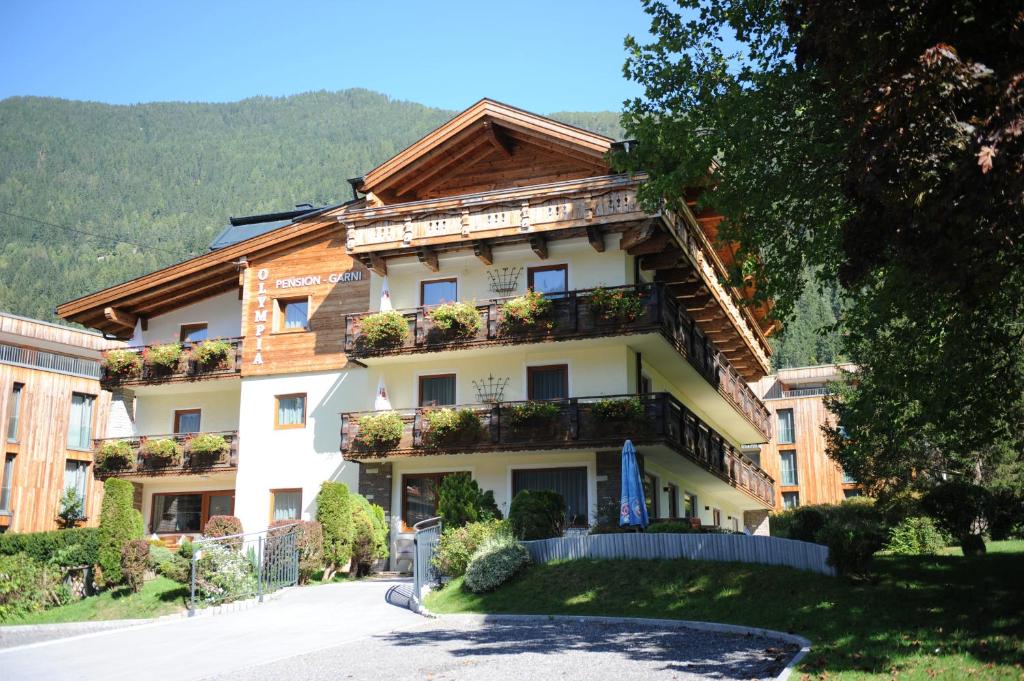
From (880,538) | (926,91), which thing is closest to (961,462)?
(880,538)

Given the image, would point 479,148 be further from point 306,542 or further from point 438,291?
point 306,542

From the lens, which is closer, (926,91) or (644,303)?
(926,91)

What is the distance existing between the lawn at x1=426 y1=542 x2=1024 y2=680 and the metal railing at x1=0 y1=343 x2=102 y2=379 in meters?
29.6

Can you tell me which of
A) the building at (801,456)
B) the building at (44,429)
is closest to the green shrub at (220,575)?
the building at (44,429)

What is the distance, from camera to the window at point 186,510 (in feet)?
109

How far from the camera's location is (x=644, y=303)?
26609mm

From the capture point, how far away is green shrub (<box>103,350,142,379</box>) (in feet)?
109

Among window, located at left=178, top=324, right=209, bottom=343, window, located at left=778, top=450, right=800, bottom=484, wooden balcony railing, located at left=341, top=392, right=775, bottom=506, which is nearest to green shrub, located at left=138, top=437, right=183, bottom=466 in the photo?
window, located at left=178, top=324, right=209, bottom=343

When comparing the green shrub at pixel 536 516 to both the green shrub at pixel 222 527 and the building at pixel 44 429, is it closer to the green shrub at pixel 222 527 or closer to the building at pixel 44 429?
the green shrub at pixel 222 527

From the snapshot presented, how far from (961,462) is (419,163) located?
18.5 meters

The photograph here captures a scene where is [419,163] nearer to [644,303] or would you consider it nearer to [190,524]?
[644,303]

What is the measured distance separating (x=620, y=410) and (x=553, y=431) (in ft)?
5.98

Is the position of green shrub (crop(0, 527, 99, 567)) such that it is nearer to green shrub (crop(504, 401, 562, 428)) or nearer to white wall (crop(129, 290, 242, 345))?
white wall (crop(129, 290, 242, 345))

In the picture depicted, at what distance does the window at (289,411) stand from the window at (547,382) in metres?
7.23
